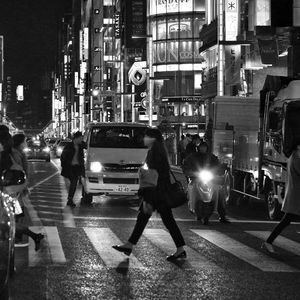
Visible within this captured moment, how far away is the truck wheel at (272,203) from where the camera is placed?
52.3 feet

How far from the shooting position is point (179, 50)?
79438mm

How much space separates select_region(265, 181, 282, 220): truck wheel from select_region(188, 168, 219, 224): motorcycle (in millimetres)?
1481

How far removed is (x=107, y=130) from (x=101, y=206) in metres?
2.19

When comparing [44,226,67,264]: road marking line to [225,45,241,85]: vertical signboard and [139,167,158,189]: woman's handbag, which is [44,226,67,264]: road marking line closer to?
[139,167,158,189]: woman's handbag

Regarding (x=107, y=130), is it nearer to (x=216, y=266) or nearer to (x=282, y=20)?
(x=216, y=266)

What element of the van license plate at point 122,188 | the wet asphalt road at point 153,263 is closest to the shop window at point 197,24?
the van license plate at point 122,188

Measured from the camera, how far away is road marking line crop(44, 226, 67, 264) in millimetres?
10297

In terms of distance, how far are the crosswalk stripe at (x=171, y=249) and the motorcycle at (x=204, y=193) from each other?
144cm

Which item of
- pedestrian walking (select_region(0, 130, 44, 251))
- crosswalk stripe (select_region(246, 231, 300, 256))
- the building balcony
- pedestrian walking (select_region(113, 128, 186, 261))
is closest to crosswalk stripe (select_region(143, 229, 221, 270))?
pedestrian walking (select_region(113, 128, 186, 261))

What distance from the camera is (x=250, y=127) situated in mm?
22000

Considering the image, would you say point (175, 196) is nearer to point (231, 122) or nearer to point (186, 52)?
point (231, 122)

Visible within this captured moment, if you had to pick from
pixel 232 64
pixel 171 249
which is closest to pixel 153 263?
pixel 171 249

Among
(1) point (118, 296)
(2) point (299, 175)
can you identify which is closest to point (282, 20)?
(2) point (299, 175)

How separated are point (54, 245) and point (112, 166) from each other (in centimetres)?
788
